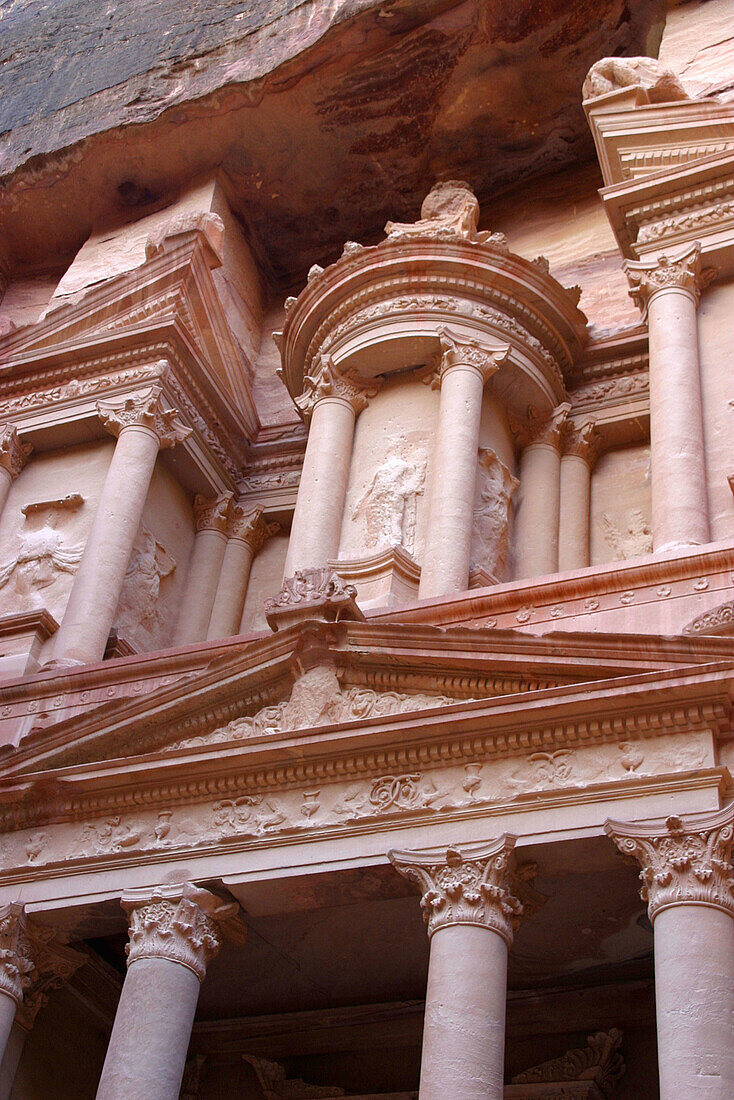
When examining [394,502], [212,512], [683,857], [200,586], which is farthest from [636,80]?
[683,857]

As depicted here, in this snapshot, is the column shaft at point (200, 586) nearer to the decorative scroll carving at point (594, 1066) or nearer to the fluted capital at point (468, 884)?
the decorative scroll carving at point (594, 1066)

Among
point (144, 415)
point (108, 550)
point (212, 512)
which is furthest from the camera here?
point (212, 512)

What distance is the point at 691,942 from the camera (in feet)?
29.1

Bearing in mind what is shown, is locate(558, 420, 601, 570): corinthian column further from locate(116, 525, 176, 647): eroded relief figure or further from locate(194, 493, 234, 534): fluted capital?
locate(116, 525, 176, 647): eroded relief figure

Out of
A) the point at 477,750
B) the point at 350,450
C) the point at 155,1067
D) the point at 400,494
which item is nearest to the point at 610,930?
the point at 477,750

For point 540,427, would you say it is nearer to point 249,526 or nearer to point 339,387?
point 339,387

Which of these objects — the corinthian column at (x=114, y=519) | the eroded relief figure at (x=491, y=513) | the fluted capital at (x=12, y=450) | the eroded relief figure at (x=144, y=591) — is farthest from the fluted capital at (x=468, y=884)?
the fluted capital at (x=12, y=450)

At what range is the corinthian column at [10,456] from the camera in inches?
786

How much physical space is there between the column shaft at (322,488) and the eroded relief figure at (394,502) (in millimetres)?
395

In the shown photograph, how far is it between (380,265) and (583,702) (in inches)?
420

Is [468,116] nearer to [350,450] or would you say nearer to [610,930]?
[350,450]

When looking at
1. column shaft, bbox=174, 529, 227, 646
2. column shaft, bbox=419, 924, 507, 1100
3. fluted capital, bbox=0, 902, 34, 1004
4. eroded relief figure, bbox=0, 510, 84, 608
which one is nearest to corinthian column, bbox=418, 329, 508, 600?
column shaft, bbox=174, 529, 227, 646

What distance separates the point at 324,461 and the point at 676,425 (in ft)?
16.3

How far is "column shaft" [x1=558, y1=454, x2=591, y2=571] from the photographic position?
1812cm
